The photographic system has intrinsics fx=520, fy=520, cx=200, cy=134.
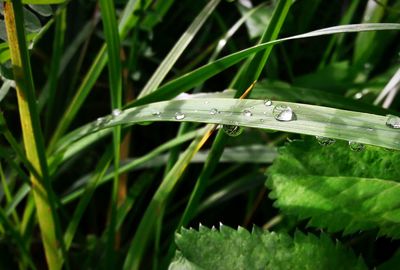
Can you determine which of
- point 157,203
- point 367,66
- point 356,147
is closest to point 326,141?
point 356,147

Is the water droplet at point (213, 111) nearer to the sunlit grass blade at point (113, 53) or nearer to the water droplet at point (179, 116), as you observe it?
the water droplet at point (179, 116)

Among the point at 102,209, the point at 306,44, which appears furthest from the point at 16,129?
the point at 306,44

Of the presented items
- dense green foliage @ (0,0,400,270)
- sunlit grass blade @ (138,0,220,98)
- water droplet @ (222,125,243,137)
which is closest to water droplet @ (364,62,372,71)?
dense green foliage @ (0,0,400,270)

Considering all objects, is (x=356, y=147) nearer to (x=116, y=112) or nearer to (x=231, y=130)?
(x=231, y=130)

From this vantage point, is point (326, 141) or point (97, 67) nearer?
point (326, 141)

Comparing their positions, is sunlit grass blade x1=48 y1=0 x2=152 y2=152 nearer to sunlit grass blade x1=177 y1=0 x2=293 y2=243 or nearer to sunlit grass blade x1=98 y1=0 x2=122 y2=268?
sunlit grass blade x1=98 y1=0 x2=122 y2=268

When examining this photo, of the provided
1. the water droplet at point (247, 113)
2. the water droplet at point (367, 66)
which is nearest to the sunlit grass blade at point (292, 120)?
the water droplet at point (247, 113)

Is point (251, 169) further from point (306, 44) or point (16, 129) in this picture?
point (16, 129)
